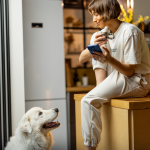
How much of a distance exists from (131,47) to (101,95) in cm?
34

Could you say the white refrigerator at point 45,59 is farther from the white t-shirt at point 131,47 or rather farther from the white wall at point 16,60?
the white t-shirt at point 131,47

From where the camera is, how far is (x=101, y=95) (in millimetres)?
1194

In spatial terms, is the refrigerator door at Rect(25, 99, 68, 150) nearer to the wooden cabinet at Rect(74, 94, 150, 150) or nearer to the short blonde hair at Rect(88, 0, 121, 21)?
the wooden cabinet at Rect(74, 94, 150, 150)

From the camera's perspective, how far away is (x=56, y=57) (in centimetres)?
231

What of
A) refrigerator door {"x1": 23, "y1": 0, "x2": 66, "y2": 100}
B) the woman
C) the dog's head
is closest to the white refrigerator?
refrigerator door {"x1": 23, "y1": 0, "x2": 66, "y2": 100}

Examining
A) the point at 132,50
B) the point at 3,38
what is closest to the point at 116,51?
the point at 132,50

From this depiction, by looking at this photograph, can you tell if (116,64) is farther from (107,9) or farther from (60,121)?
(60,121)

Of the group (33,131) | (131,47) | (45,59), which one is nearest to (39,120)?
(33,131)

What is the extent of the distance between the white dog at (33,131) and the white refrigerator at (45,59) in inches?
30.4

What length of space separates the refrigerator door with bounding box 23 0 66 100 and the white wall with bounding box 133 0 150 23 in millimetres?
1464

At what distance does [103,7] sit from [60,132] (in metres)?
1.58

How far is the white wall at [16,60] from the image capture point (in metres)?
2.13

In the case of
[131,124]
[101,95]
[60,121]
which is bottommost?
[60,121]

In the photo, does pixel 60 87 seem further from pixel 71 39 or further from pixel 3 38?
pixel 71 39
